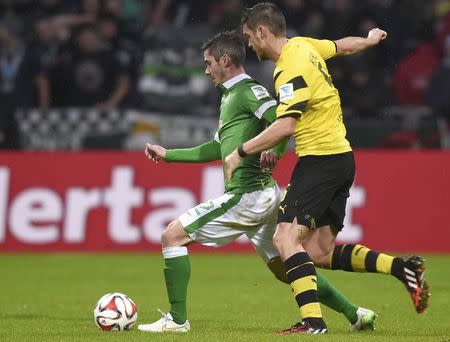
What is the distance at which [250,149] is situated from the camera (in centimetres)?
728

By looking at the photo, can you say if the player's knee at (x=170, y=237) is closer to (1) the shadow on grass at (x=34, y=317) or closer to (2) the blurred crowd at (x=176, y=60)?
(1) the shadow on grass at (x=34, y=317)

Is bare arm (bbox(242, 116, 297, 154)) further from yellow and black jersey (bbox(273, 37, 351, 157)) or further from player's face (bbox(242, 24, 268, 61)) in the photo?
player's face (bbox(242, 24, 268, 61))

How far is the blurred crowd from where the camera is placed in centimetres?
1694

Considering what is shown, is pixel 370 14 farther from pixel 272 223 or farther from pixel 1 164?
pixel 272 223

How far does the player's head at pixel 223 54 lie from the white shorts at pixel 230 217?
85 cm

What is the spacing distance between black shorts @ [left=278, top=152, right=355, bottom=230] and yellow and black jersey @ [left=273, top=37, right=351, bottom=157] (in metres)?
0.07

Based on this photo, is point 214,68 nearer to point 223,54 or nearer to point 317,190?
point 223,54

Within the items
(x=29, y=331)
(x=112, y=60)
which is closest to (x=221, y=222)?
(x=29, y=331)

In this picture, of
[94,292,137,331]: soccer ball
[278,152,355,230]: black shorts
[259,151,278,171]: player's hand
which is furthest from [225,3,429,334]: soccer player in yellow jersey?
[94,292,137,331]: soccer ball

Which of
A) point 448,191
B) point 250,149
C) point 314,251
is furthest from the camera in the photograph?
point 448,191

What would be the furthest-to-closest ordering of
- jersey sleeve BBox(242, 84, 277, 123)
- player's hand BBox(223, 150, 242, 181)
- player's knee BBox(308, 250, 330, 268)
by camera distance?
jersey sleeve BBox(242, 84, 277, 123) < player's knee BBox(308, 250, 330, 268) < player's hand BBox(223, 150, 242, 181)

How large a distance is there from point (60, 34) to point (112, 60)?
1.16m

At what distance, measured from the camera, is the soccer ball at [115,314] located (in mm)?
8094

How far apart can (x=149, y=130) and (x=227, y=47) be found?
8.72 meters
